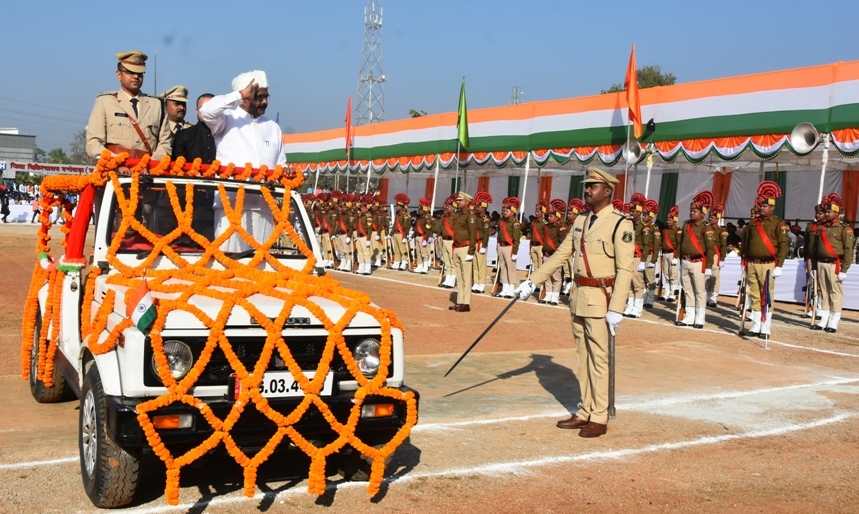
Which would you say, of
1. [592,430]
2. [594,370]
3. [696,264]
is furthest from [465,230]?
[592,430]

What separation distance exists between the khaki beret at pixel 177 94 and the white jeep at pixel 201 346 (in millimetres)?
1879

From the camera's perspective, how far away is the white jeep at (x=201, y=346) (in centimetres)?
454

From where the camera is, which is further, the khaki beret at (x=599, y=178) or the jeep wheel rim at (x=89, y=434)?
the khaki beret at (x=599, y=178)

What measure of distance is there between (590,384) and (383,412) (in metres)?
2.74

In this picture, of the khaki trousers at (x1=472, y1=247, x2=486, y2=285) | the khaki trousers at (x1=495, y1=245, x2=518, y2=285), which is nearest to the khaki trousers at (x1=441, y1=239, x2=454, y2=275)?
the khaki trousers at (x1=472, y1=247, x2=486, y2=285)

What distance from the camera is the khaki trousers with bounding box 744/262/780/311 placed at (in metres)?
14.1

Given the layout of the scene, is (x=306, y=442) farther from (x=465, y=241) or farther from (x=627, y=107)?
(x=627, y=107)

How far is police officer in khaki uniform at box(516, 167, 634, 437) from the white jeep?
232 centimetres

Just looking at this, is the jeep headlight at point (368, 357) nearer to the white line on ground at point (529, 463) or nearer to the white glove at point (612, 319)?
the white line on ground at point (529, 463)

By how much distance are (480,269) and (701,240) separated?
6.36 meters

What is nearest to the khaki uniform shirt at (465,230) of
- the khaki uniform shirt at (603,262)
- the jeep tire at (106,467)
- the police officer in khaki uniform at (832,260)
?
the police officer in khaki uniform at (832,260)

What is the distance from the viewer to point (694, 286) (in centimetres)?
1534

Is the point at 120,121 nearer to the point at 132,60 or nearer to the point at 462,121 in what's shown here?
the point at 132,60

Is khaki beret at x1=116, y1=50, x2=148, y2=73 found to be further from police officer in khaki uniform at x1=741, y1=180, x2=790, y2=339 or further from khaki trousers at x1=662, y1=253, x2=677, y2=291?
khaki trousers at x1=662, y1=253, x2=677, y2=291
